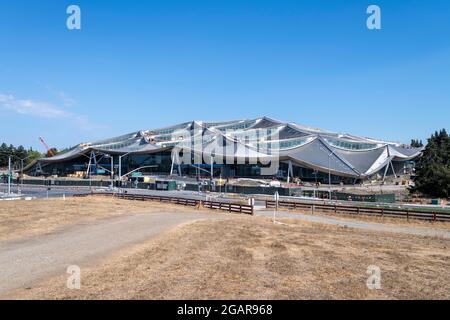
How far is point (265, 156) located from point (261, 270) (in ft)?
347

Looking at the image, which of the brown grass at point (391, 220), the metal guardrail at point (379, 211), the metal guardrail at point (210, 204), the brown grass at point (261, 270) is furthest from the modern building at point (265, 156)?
the brown grass at point (261, 270)

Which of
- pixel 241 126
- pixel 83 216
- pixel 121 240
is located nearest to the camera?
pixel 121 240

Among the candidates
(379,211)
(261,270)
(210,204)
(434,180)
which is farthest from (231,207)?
(434,180)

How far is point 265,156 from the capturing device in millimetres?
120875

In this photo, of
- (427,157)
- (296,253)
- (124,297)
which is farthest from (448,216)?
(427,157)

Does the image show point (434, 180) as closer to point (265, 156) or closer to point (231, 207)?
point (231, 207)

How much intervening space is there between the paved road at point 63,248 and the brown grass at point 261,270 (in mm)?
1323

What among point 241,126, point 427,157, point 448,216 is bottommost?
point 448,216

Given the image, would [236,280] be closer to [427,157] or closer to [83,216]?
[83,216]

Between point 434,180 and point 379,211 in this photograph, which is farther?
point 434,180

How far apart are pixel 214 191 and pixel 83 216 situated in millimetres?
55056

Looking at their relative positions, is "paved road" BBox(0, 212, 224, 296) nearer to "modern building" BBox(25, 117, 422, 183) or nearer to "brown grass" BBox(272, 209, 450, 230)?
"brown grass" BBox(272, 209, 450, 230)

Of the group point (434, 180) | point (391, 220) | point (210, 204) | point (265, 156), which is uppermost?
point (265, 156)
